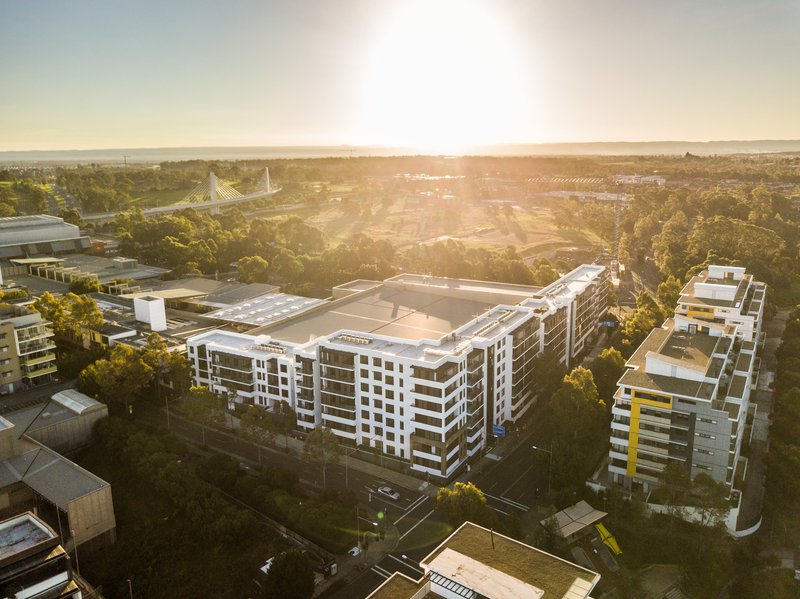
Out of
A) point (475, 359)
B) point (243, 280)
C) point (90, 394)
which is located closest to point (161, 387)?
point (90, 394)

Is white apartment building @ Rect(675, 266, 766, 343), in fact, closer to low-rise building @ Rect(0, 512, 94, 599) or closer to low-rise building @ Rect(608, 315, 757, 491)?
low-rise building @ Rect(608, 315, 757, 491)

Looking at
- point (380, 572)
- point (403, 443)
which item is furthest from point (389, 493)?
point (380, 572)

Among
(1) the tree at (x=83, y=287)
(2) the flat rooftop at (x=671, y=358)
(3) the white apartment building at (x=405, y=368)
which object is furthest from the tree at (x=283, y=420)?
(1) the tree at (x=83, y=287)

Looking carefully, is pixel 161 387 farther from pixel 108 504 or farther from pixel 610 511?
pixel 610 511

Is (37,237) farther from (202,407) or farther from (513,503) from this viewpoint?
(513,503)

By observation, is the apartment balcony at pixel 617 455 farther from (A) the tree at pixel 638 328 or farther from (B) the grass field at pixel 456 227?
(B) the grass field at pixel 456 227

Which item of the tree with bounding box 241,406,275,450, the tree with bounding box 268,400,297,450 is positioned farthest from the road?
the tree with bounding box 241,406,275,450
